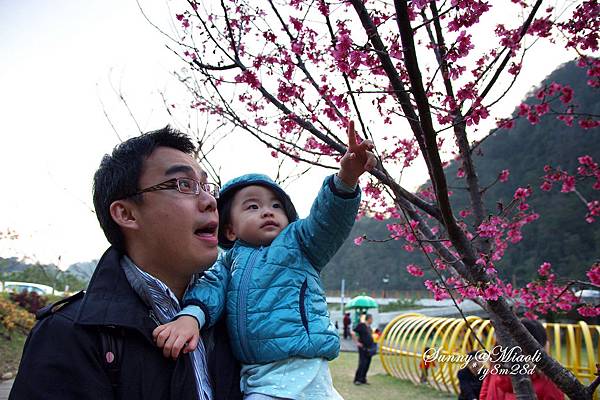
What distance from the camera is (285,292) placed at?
163cm

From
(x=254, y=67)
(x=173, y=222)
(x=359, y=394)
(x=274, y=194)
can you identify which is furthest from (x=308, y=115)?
(x=359, y=394)

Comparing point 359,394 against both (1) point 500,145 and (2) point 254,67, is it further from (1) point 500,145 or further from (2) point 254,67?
(1) point 500,145

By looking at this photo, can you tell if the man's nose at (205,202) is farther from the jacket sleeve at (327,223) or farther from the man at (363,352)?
the man at (363,352)

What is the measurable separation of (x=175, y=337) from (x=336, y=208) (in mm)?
656

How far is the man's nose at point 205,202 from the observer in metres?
1.50

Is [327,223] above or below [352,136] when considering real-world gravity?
below

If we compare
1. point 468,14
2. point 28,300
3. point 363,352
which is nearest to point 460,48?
point 468,14

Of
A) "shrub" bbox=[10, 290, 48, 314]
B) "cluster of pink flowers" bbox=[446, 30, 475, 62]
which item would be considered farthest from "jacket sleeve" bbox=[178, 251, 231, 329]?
"shrub" bbox=[10, 290, 48, 314]

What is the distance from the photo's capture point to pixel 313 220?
166cm

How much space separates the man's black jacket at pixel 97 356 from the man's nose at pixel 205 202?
314 millimetres

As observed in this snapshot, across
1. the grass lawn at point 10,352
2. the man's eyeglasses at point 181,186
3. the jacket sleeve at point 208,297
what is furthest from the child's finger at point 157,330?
the grass lawn at point 10,352

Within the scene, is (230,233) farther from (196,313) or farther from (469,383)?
(469,383)

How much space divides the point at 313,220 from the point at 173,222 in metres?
0.48

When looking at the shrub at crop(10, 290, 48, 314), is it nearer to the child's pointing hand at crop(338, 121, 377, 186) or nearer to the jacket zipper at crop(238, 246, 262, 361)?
the jacket zipper at crop(238, 246, 262, 361)
